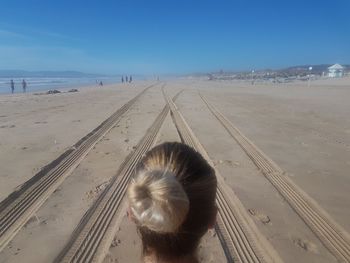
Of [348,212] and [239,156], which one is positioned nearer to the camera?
[348,212]

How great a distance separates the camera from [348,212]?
4.60 metres

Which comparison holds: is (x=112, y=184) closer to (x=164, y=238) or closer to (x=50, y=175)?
(x=50, y=175)

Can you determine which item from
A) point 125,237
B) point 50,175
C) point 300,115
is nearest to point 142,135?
point 50,175

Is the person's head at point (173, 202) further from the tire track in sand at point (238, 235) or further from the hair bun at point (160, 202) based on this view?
the tire track in sand at point (238, 235)

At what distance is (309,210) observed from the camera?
15.1 ft

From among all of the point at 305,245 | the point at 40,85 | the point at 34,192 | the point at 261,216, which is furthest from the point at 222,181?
the point at 40,85

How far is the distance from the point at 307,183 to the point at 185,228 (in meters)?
4.91

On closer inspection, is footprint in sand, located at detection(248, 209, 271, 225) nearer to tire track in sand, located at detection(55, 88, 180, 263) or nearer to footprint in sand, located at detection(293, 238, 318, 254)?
footprint in sand, located at detection(293, 238, 318, 254)

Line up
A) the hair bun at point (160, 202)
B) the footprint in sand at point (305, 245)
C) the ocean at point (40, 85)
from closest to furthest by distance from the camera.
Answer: the hair bun at point (160, 202) → the footprint in sand at point (305, 245) → the ocean at point (40, 85)

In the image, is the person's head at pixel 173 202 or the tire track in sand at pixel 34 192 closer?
the person's head at pixel 173 202

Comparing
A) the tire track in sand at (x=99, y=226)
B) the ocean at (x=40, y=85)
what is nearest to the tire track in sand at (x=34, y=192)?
the tire track in sand at (x=99, y=226)

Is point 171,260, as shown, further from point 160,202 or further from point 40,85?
point 40,85

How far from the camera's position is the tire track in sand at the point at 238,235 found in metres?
3.49

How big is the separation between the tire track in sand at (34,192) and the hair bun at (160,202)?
305 centimetres
